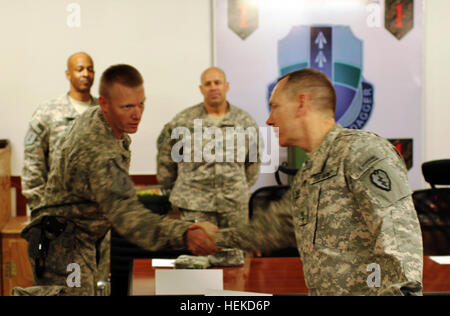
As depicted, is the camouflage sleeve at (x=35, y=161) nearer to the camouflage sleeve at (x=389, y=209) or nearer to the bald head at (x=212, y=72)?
the bald head at (x=212, y=72)

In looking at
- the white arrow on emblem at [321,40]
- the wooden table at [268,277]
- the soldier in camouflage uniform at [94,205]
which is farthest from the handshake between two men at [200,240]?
the white arrow on emblem at [321,40]

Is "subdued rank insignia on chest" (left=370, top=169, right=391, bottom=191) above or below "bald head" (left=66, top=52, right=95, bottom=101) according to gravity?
below

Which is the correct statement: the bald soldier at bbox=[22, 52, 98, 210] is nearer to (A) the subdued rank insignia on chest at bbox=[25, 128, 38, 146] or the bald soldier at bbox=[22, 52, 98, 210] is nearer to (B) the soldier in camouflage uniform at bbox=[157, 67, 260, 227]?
(A) the subdued rank insignia on chest at bbox=[25, 128, 38, 146]

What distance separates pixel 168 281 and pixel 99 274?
0.32m

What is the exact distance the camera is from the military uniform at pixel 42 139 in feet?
5.13

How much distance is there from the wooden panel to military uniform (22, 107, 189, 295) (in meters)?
0.50

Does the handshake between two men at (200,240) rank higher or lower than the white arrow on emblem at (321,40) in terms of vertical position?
lower

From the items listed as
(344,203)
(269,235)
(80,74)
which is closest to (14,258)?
(80,74)

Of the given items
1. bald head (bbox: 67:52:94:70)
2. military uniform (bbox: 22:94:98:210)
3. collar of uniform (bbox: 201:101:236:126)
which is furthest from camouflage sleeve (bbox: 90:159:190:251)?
collar of uniform (bbox: 201:101:236:126)

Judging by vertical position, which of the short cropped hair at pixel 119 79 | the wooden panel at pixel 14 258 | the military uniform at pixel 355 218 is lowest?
the wooden panel at pixel 14 258

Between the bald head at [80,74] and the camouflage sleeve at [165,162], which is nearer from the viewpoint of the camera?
the bald head at [80,74]

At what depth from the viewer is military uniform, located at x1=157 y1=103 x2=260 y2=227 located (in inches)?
72.0

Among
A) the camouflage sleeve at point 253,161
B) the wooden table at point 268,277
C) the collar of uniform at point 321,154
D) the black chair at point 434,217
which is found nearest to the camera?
the collar of uniform at point 321,154
